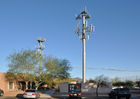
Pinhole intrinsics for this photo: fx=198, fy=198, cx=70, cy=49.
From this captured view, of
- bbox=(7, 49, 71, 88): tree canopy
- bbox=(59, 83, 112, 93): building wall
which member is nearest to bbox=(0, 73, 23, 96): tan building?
bbox=(7, 49, 71, 88): tree canopy

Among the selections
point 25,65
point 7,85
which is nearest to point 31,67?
point 25,65

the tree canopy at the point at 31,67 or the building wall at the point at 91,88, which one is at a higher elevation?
the tree canopy at the point at 31,67

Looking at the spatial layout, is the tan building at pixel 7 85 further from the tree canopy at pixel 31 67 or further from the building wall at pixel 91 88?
the building wall at pixel 91 88

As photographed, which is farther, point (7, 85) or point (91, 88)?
point (7, 85)

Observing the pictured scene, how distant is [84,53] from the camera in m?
42.2

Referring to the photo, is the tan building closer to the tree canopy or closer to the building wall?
the tree canopy

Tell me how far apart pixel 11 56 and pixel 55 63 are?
8208 mm

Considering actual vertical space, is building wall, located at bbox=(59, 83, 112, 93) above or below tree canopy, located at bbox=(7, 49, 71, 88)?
below

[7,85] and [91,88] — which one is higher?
[7,85]

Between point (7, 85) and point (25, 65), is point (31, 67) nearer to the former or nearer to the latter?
point (25, 65)

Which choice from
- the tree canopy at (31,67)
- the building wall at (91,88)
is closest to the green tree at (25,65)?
the tree canopy at (31,67)

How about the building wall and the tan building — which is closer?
the building wall

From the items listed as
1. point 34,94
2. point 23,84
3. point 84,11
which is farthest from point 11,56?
point 84,11

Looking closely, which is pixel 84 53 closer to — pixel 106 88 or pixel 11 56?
pixel 106 88
